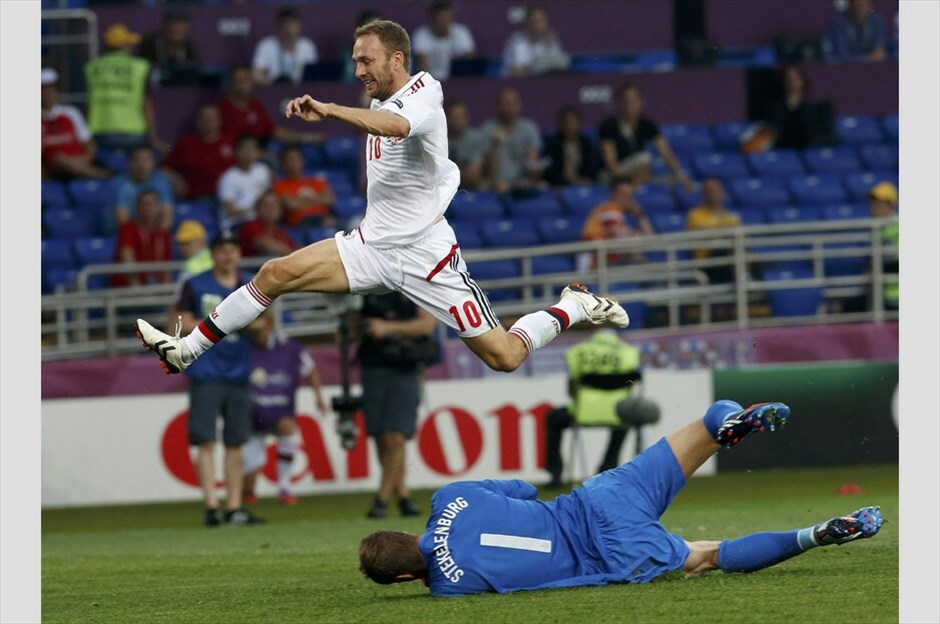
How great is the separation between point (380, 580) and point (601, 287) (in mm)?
8711

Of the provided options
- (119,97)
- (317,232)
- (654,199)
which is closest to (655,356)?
(654,199)

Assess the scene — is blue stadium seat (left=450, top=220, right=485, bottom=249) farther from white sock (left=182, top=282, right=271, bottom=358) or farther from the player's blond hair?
the player's blond hair

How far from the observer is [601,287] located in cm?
1605

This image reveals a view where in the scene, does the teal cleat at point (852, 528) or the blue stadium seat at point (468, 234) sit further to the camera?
the blue stadium seat at point (468, 234)

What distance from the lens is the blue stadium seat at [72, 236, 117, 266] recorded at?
16.9 meters

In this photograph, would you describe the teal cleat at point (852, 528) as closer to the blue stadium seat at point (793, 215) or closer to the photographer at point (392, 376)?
the photographer at point (392, 376)

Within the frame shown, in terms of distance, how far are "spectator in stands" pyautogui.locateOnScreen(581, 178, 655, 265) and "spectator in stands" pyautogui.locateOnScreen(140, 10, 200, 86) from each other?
4.83 m

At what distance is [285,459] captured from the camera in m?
14.6

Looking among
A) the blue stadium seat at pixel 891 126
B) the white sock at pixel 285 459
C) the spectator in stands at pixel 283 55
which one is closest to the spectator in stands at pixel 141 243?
the white sock at pixel 285 459

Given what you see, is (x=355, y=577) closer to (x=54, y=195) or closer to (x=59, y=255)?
(x=59, y=255)

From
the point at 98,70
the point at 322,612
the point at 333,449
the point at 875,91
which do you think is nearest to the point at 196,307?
the point at 333,449

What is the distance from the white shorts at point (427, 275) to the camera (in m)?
8.79

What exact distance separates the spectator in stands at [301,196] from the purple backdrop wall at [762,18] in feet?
19.6

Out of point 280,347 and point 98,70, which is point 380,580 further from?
point 98,70
